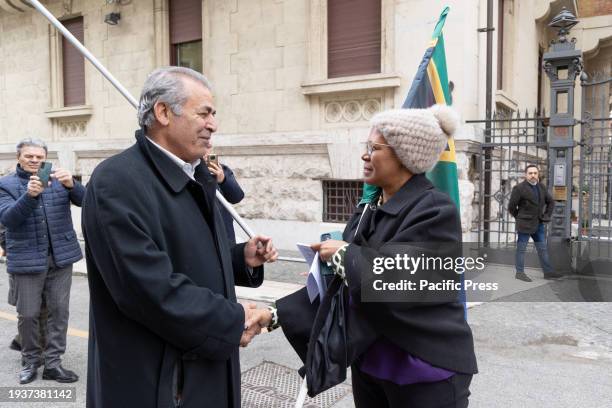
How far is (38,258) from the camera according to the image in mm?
4207

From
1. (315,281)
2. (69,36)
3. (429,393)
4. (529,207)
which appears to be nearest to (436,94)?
(315,281)

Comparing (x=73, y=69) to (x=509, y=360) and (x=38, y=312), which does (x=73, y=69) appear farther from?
(x=509, y=360)

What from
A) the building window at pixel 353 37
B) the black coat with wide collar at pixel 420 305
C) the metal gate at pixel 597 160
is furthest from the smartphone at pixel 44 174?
the metal gate at pixel 597 160

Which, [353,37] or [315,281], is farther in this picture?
[353,37]

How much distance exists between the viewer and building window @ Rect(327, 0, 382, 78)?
29.2 ft

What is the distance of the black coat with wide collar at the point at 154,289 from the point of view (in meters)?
1.66

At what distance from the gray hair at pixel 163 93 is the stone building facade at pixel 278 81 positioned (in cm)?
691

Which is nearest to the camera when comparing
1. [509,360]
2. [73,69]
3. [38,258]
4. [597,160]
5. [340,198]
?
[38,258]

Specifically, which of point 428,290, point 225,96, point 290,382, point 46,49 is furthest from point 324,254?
point 46,49

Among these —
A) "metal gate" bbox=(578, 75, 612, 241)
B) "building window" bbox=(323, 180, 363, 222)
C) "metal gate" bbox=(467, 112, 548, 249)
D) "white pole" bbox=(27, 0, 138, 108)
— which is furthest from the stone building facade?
"white pole" bbox=(27, 0, 138, 108)

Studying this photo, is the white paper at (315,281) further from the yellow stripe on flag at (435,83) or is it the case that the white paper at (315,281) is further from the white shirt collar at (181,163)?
the yellow stripe on flag at (435,83)

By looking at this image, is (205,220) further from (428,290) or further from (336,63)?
(336,63)

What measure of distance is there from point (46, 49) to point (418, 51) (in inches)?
371

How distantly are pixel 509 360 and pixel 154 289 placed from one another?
385cm
